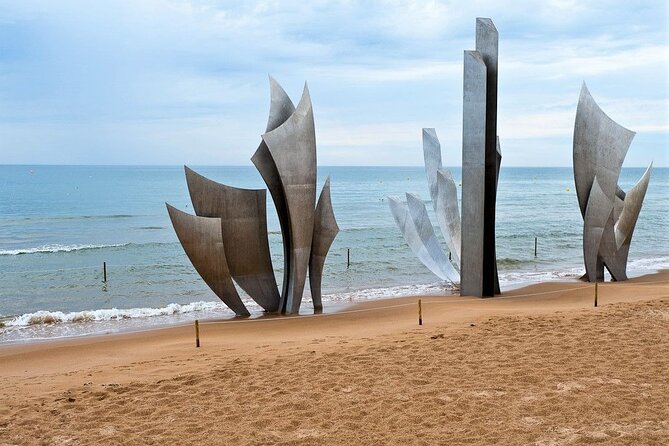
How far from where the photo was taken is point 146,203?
5347 centimetres

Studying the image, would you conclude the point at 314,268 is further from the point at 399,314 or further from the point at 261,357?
the point at 261,357

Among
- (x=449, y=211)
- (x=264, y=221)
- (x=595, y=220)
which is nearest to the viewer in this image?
(x=264, y=221)

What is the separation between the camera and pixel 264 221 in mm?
12586

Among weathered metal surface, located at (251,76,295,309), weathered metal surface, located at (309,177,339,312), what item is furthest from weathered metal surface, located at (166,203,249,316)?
weathered metal surface, located at (309,177,339,312)

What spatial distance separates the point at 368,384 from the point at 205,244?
535 centimetres

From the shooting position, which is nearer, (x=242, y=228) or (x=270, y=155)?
(x=270, y=155)

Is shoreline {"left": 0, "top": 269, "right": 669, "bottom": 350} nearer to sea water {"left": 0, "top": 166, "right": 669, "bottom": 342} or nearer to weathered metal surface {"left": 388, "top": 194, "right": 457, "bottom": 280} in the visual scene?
sea water {"left": 0, "top": 166, "right": 669, "bottom": 342}

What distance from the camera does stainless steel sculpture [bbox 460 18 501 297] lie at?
13.4m

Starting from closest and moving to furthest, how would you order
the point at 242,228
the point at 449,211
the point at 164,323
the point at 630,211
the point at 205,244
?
the point at 205,244 < the point at 242,228 < the point at 164,323 < the point at 630,211 < the point at 449,211

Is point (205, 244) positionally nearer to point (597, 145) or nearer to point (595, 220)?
point (595, 220)

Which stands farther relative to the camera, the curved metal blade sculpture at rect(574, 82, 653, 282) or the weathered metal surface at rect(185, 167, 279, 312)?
the curved metal blade sculpture at rect(574, 82, 653, 282)

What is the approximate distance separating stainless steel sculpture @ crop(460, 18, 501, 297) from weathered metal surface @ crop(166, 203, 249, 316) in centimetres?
483

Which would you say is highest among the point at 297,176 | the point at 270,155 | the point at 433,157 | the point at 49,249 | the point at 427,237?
the point at 433,157

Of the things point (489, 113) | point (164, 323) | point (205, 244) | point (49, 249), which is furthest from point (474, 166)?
point (49, 249)
